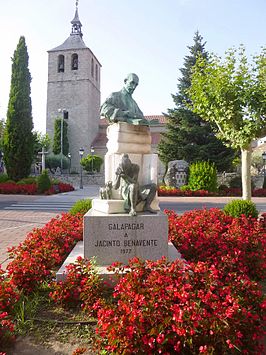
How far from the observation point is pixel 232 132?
10750 mm

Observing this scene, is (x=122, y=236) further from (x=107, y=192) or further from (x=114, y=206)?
(x=107, y=192)

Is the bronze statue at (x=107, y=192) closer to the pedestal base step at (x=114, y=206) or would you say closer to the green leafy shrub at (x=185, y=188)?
the pedestal base step at (x=114, y=206)

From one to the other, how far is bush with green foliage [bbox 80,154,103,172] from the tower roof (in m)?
17.8

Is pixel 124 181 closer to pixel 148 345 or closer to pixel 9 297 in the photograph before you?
pixel 9 297

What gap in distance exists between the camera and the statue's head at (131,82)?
15.9 ft

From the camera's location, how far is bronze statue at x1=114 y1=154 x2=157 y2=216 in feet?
13.6

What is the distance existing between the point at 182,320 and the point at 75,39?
52.7 metres

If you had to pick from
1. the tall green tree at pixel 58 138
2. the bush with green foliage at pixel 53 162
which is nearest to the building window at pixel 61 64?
the tall green tree at pixel 58 138

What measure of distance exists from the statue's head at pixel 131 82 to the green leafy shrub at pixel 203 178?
17559mm

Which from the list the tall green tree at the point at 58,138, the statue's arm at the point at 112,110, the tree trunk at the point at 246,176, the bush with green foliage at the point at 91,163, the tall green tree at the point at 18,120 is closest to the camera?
the statue's arm at the point at 112,110

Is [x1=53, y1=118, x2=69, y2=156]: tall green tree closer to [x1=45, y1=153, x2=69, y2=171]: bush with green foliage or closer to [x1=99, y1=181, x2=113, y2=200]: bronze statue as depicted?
[x1=45, y1=153, x2=69, y2=171]: bush with green foliage

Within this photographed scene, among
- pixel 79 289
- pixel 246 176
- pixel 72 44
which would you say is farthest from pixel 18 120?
pixel 72 44

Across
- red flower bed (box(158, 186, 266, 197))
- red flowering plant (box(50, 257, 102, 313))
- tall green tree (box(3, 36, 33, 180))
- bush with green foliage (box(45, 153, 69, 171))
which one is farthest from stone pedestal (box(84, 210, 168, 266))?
bush with green foliage (box(45, 153, 69, 171))

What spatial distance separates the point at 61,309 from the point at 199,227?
3.33 meters
